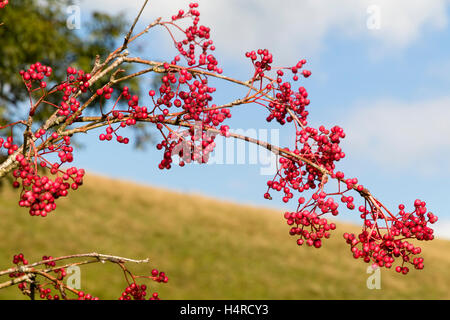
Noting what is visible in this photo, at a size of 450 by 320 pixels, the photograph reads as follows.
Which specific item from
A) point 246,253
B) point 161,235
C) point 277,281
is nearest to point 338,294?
point 277,281

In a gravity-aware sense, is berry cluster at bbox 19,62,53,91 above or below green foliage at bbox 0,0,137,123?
below

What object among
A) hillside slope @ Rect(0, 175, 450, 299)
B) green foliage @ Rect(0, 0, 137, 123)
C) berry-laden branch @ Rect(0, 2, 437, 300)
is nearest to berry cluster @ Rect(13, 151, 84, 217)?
berry-laden branch @ Rect(0, 2, 437, 300)

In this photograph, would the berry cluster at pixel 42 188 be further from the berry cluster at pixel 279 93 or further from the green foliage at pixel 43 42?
the green foliage at pixel 43 42

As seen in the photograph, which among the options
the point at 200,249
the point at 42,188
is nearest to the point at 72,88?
the point at 42,188

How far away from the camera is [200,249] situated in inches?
961

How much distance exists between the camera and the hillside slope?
2041 centimetres

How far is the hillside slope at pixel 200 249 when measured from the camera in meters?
20.4

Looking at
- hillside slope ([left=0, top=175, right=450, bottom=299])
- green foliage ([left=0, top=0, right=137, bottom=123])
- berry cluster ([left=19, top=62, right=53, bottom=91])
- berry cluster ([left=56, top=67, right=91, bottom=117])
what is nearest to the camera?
berry cluster ([left=19, top=62, right=53, bottom=91])

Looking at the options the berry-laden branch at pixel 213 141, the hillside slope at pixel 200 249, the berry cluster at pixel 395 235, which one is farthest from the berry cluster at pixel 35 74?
the hillside slope at pixel 200 249

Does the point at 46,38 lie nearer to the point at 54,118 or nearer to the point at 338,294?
the point at 54,118

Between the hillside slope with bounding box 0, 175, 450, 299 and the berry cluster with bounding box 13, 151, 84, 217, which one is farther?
the hillside slope with bounding box 0, 175, 450, 299

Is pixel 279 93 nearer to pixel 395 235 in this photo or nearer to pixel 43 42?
pixel 395 235

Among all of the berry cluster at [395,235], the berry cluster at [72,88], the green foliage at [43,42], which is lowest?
the berry cluster at [395,235]

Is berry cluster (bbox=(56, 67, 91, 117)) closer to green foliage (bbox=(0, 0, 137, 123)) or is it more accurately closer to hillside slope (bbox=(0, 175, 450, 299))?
green foliage (bbox=(0, 0, 137, 123))
